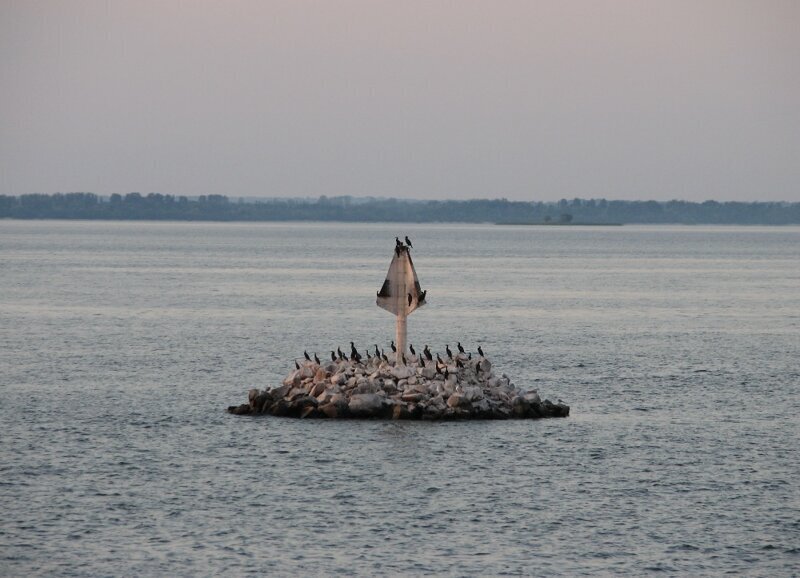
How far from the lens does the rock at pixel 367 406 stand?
3903 centimetres

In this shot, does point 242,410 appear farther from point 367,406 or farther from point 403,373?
point 403,373

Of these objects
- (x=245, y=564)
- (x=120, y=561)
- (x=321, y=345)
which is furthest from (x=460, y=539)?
(x=321, y=345)

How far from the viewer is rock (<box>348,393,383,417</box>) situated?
39031 mm

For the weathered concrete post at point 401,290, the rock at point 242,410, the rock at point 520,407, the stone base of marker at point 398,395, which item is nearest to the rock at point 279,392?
the stone base of marker at point 398,395

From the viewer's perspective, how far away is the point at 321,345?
201 feet

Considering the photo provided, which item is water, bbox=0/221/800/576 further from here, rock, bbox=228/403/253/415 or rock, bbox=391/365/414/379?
rock, bbox=391/365/414/379

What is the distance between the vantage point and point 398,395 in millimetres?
39594

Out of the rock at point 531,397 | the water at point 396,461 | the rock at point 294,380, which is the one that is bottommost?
the water at point 396,461

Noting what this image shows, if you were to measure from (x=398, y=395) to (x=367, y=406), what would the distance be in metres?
1.06

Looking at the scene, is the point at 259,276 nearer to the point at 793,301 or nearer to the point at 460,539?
the point at 793,301

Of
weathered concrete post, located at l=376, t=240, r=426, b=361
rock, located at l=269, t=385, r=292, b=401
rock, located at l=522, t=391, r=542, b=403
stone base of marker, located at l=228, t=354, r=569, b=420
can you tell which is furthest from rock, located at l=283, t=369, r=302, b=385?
rock, located at l=522, t=391, r=542, b=403

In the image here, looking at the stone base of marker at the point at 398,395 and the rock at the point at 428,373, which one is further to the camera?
the rock at the point at 428,373

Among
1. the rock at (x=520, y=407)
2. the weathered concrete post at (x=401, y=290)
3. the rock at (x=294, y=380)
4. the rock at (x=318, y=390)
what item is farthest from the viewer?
the rock at (x=294, y=380)

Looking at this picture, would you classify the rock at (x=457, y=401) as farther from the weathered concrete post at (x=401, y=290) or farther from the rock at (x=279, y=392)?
the rock at (x=279, y=392)
